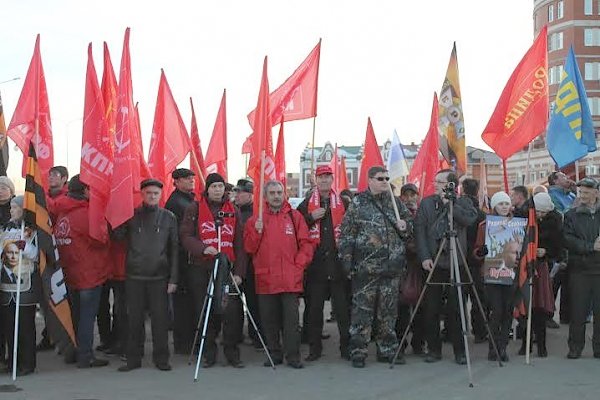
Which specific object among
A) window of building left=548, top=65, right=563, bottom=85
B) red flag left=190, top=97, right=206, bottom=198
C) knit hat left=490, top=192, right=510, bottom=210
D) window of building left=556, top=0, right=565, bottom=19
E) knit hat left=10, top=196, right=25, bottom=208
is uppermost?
window of building left=556, top=0, right=565, bottom=19

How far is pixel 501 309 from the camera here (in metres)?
8.53

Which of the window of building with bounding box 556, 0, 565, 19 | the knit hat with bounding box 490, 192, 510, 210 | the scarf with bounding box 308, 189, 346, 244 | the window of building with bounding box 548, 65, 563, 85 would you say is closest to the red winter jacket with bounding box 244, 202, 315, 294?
the scarf with bounding box 308, 189, 346, 244

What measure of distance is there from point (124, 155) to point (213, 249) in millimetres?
1429

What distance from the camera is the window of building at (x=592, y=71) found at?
74875 millimetres

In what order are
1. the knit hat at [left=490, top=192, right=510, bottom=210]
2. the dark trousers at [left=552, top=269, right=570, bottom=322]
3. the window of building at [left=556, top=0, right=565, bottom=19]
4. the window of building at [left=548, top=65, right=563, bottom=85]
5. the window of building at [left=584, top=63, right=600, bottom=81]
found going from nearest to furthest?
the knit hat at [left=490, top=192, right=510, bottom=210] → the dark trousers at [left=552, top=269, right=570, bottom=322] → the window of building at [left=548, top=65, right=563, bottom=85] → the window of building at [left=556, top=0, right=565, bottom=19] → the window of building at [left=584, top=63, right=600, bottom=81]

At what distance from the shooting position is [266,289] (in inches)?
328

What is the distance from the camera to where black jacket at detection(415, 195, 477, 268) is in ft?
27.3

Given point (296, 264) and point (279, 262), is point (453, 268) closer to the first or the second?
point (296, 264)

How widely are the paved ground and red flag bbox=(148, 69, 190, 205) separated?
455 cm

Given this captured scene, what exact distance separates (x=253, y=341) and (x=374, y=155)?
4318 mm

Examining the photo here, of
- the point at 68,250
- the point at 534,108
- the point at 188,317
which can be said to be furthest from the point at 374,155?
the point at 68,250

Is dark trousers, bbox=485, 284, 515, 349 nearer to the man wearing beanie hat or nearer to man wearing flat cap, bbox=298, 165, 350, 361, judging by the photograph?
man wearing flat cap, bbox=298, 165, 350, 361

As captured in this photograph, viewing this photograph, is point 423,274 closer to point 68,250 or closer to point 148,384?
point 148,384

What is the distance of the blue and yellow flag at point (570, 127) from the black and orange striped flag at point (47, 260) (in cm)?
708
